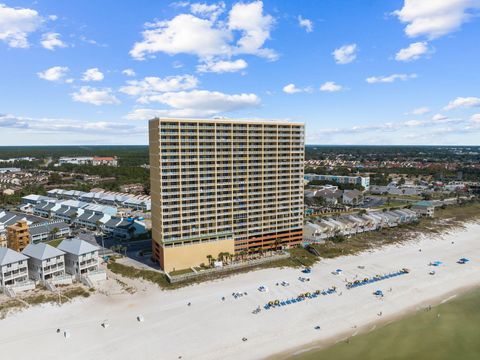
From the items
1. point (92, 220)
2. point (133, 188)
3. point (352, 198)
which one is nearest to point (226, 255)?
point (92, 220)

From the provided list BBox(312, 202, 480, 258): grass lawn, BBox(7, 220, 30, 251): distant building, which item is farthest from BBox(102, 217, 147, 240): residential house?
BBox(312, 202, 480, 258): grass lawn

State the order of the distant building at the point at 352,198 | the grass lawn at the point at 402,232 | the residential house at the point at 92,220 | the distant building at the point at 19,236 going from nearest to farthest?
1. the distant building at the point at 19,236
2. the grass lawn at the point at 402,232
3. the residential house at the point at 92,220
4. the distant building at the point at 352,198

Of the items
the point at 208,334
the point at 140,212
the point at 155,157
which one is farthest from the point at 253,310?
the point at 140,212

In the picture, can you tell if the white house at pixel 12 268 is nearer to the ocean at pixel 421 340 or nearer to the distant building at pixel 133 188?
the ocean at pixel 421 340

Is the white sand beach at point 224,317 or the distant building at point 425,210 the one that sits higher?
the distant building at point 425,210

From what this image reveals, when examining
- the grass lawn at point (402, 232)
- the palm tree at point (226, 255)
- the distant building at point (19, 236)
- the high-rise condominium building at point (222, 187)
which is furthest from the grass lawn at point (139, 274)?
the grass lawn at point (402, 232)

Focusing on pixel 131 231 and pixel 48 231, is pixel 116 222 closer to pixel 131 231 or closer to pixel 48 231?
pixel 131 231

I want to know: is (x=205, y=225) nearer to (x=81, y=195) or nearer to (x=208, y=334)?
(x=208, y=334)
